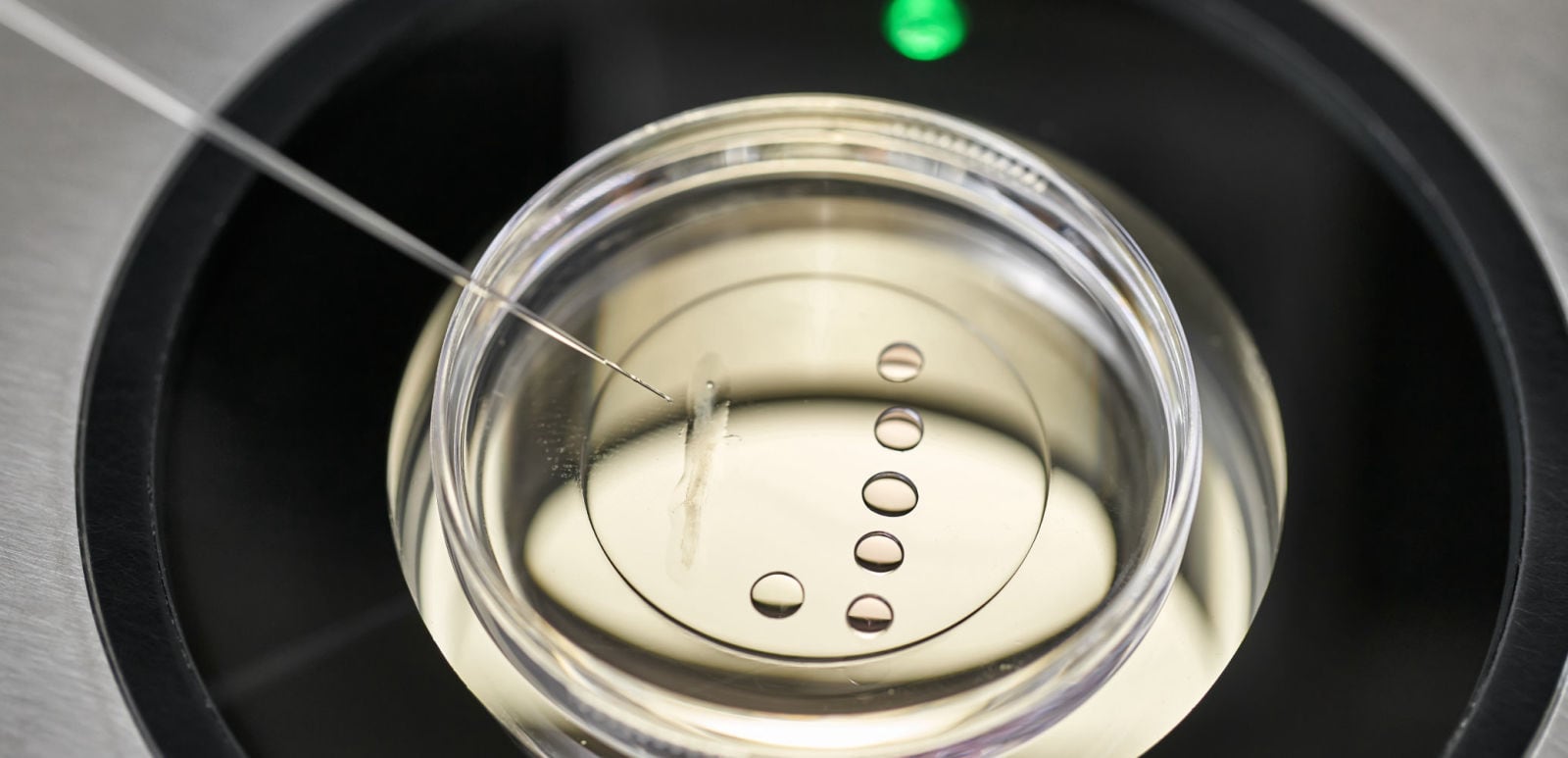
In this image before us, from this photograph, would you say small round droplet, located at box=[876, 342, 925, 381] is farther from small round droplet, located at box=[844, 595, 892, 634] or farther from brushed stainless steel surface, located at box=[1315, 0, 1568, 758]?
brushed stainless steel surface, located at box=[1315, 0, 1568, 758]

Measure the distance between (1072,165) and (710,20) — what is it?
184 mm

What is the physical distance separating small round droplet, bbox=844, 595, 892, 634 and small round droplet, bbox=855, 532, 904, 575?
0.04 feet

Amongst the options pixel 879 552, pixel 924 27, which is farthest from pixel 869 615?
pixel 924 27

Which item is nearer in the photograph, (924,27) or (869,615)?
(869,615)

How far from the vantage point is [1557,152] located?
0.63m

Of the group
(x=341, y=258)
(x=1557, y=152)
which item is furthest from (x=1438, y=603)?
(x=341, y=258)

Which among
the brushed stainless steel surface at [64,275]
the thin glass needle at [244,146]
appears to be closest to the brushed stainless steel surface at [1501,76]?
the thin glass needle at [244,146]

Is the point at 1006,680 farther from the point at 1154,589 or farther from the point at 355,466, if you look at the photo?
the point at 355,466

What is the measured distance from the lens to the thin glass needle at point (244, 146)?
0.61 m

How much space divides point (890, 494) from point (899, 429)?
3cm

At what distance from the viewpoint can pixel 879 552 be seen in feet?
1.87

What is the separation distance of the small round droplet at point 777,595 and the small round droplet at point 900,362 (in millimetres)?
107

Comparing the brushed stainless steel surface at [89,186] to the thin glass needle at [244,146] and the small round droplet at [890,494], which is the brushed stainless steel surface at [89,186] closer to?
the thin glass needle at [244,146]

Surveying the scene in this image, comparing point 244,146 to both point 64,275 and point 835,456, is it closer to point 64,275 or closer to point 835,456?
point 64,275
